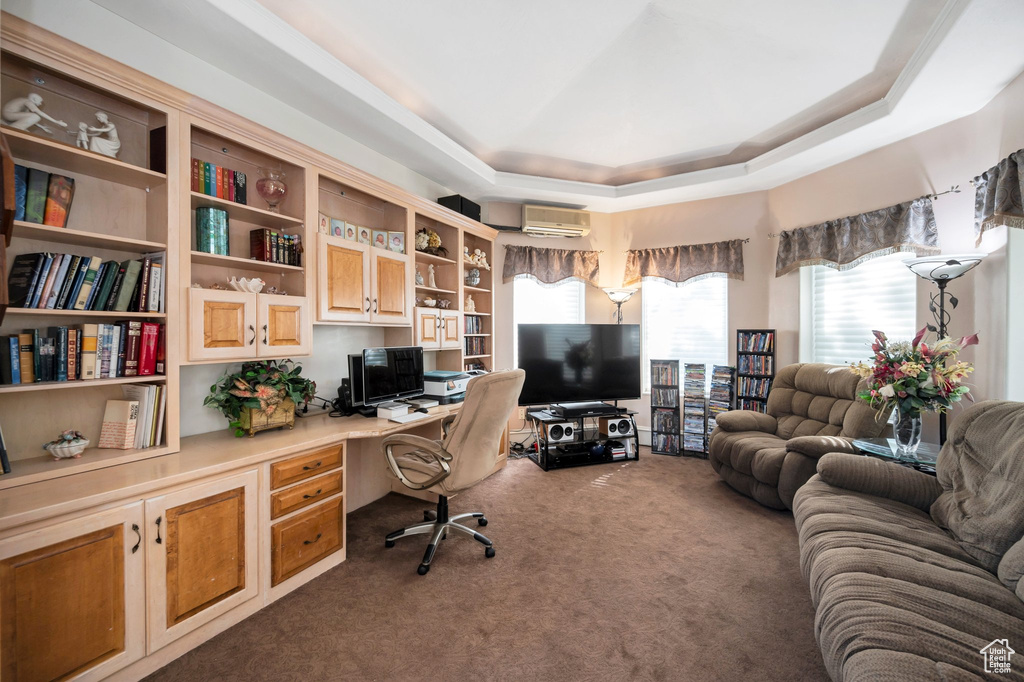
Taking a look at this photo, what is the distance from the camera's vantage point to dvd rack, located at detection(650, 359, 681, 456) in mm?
4477

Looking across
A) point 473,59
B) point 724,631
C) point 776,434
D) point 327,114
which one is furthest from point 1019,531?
point 327,114

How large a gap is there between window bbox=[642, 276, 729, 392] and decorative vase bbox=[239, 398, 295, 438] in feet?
12.5

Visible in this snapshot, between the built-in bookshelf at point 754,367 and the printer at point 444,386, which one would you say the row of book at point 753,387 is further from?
the printer at point 444,386

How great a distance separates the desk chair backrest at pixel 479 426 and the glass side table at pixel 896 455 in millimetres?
2127

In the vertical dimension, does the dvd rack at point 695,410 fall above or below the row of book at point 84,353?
below

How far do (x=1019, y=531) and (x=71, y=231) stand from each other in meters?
3.54

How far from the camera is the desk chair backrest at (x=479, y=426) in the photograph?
2.20 metres

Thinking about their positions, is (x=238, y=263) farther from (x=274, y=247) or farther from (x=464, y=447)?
(x=464, y=447)

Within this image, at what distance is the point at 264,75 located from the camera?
2320 mm

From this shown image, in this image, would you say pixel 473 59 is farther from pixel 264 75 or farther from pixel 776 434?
pixel 776 434

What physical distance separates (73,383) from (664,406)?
4.45 meters

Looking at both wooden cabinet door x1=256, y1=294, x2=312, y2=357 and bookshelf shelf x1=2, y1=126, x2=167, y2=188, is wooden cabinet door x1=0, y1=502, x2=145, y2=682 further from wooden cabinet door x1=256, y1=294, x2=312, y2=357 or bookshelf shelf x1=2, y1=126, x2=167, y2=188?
bookshelf shelf x1=2, y1=126, x2=167, y2=188

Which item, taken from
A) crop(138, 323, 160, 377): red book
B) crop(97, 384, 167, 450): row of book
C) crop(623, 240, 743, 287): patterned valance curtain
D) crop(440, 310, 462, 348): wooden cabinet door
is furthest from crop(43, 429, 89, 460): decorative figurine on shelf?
crop(623, 240, 743, 287): patterned valance curtain

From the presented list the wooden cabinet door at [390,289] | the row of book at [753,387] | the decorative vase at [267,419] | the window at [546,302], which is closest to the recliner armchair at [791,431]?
the row of book at [753,387]
